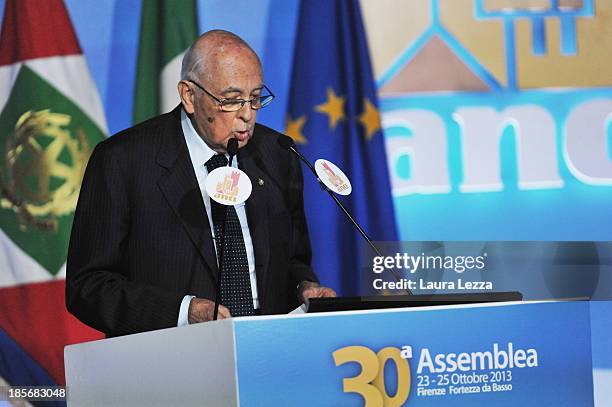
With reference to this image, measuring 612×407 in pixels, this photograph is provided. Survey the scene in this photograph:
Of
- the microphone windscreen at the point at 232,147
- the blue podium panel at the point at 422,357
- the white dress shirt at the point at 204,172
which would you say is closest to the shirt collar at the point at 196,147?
the white dress shirt at the point at 204,172

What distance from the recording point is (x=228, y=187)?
2578 mm

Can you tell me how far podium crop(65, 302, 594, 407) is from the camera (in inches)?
82.0

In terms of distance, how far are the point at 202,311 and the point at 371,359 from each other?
2.01ft

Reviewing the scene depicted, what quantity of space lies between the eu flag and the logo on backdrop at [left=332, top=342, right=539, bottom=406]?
7.78ft

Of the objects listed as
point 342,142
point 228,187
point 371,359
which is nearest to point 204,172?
point 228,187

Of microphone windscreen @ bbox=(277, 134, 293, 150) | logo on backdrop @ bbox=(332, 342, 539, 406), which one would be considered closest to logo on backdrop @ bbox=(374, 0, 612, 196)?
microphone windscreen @ bbox=(277, 134, 293, 150)

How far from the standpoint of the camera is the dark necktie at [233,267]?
3.05 m

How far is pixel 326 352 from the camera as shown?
7.02 feet

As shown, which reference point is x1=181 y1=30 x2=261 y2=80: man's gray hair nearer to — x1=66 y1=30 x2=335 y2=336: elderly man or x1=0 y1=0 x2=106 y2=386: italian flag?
x1=66 y1=30 x2=335 y2=336: elderly man

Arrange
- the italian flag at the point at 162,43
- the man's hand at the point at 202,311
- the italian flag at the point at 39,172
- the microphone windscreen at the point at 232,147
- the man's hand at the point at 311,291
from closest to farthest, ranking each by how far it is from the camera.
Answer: the man's hand at the point at 202,311
the microphone windscreen at the point at 232,147
the man's hand at the point at 311,291
the italian flag at the point at 39,172
the italian flag at the point at 162,43

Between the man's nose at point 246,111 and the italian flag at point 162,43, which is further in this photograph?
the italian flag at point 162,43

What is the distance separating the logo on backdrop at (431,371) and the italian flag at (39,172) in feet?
8.67

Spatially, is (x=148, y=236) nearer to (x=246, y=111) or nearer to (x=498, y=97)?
(x=246, y=111)

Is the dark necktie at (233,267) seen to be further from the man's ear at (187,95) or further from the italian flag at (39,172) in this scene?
the italian flag at (39,172)
